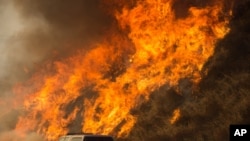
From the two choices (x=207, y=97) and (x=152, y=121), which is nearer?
(x=207, y=97)

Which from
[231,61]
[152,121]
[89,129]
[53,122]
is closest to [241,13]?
[231,61]

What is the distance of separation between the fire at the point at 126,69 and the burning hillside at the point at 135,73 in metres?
0.07

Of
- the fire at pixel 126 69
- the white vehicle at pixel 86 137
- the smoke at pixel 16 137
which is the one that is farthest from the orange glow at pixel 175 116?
the smoke at pixel 16 137

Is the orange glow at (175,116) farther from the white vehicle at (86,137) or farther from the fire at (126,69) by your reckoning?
the white vehicle at (86,137)

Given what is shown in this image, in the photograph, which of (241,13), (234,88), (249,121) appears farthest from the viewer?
(241,13)

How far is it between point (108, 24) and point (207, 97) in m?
12.3

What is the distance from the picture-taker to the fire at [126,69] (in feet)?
101

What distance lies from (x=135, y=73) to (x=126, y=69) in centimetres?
228

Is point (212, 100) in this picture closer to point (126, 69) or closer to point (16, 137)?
point (126, 69)

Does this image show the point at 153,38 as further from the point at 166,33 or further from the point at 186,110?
the point at 186,110

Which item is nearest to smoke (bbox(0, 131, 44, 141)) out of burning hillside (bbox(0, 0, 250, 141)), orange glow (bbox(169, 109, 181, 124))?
burning hillside (bbox(0, 0, 250, 141))

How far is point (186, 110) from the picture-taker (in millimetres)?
28266

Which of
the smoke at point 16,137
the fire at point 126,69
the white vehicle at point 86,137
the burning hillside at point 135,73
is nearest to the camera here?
the white vehicle at point 86,137

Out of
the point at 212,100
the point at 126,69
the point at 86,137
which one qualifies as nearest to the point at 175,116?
the point at 212,100
